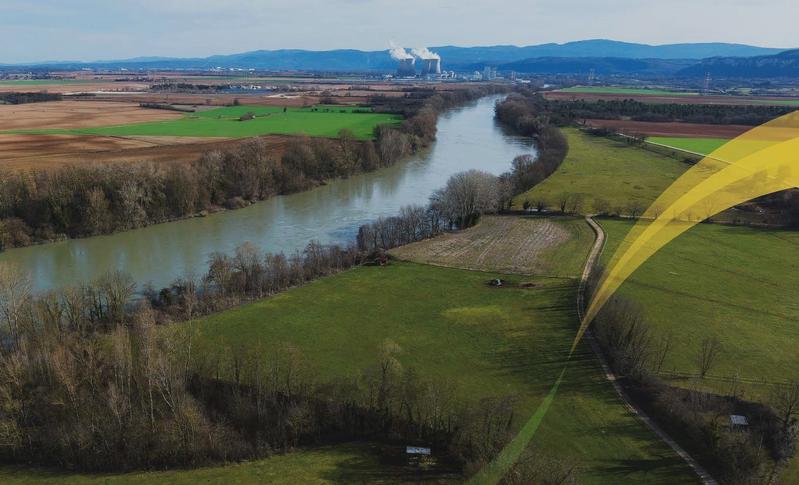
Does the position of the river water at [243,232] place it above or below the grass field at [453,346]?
above

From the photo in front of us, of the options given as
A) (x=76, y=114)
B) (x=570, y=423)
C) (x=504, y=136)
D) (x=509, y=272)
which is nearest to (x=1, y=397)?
(x=570, y=423)

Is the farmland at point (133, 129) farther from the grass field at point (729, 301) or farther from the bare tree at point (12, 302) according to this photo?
the grass field at point (729, 301)

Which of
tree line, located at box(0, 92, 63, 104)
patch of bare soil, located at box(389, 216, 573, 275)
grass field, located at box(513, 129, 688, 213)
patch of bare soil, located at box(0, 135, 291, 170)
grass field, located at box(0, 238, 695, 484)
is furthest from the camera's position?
tree line, located at box(0, 92, 63, 104)

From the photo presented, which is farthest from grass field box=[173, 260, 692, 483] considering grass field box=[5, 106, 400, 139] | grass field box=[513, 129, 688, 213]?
grass field box=[5, 106, 400, 139]

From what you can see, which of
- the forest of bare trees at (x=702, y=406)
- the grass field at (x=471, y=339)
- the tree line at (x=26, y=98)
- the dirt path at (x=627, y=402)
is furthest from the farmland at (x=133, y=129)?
the forest of bare trees at (x=702, y=406)

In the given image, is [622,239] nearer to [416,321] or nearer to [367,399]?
[416,321]

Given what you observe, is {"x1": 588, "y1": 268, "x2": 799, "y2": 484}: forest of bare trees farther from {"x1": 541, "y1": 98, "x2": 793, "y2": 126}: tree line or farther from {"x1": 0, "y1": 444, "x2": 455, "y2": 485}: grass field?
{"x1": 541, "y1": 98, "x2": 793, "y2": 126}: tree line

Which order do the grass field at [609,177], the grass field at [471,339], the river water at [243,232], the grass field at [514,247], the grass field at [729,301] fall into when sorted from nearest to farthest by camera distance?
the grass field at [471,339], the grass field at [729,301], the river water at [243,232], the grass field at [514,247], the grass field at [609,177]
